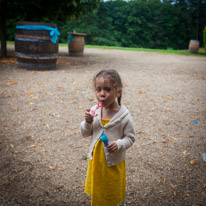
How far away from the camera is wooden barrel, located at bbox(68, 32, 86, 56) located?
1179 cm

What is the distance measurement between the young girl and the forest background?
1069 inches

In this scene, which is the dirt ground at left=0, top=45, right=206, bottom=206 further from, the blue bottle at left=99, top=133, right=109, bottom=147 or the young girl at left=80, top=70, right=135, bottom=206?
the blue bottle at left=99, top=133, right=109, bottom=147

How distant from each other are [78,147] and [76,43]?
1006 centimetres

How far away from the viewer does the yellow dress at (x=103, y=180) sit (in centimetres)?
163

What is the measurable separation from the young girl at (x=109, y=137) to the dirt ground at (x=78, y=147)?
19.0 inches

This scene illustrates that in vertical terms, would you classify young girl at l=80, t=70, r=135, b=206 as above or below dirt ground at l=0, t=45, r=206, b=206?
above

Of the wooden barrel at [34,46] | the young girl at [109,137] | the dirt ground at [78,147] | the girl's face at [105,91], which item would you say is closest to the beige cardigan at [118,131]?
the young girl at [109,137]

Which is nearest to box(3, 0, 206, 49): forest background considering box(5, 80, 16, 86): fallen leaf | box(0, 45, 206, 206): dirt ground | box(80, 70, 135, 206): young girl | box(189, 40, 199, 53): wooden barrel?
box(189, 40, 199, 53): wooden barrel

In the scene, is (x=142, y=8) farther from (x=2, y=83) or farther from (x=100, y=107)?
(x=100, y=107)

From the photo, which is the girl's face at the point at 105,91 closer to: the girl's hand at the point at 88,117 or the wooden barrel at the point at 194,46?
the girl's hand at the point at 88,117

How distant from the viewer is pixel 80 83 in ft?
20.0

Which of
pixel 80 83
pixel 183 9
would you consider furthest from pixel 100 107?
pixel 183 9

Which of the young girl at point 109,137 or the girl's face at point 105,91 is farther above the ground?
the girl's face at point 105,91

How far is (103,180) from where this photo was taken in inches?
64.3
